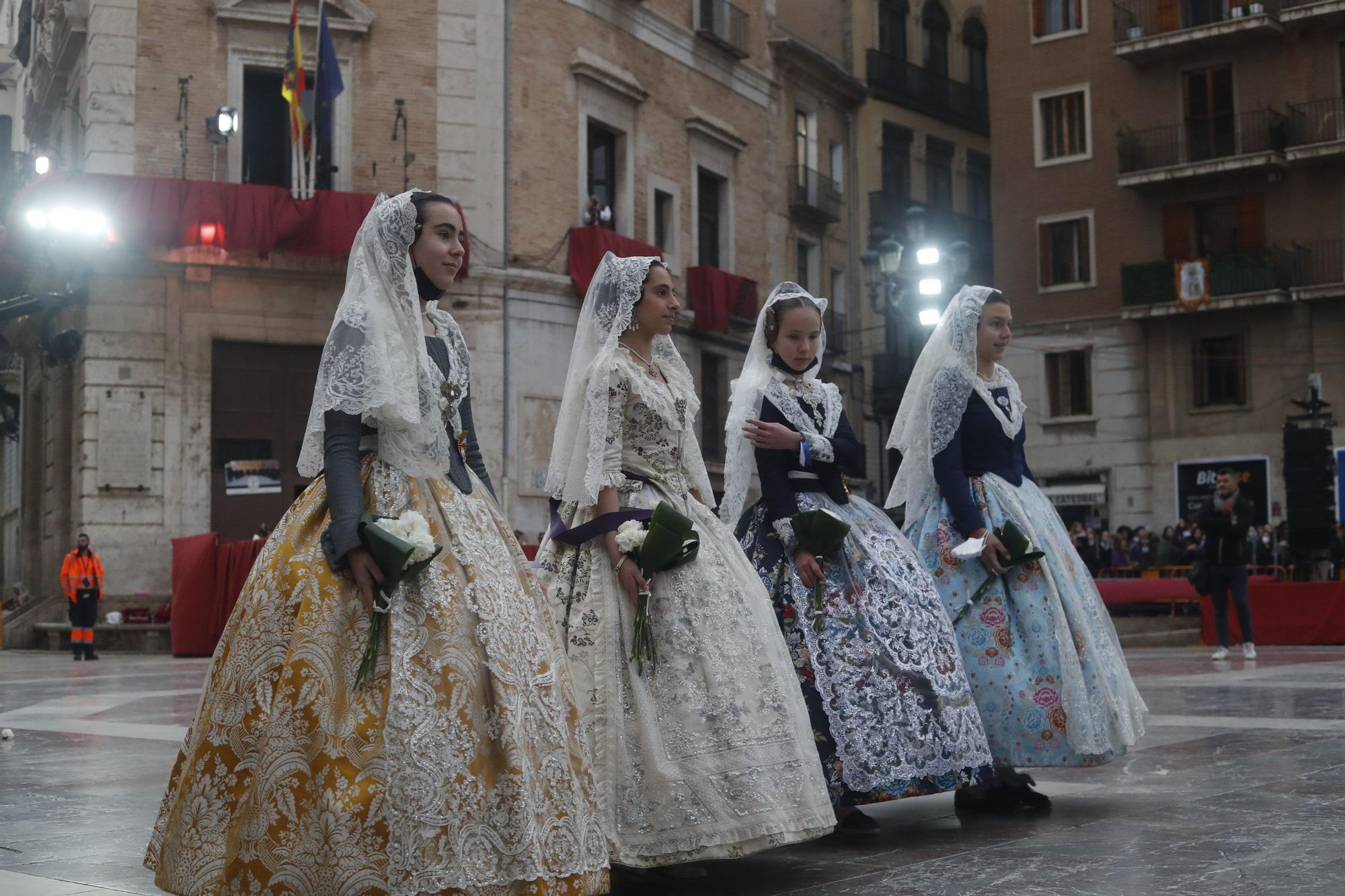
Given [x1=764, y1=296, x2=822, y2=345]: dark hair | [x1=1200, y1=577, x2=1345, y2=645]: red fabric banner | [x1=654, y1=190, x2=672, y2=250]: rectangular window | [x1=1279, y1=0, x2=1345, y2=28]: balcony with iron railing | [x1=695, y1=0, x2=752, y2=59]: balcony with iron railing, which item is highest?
[x1=1279, y1=0, x2=1345, y2=28]: balcony with iron railing

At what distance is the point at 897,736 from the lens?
523 cm

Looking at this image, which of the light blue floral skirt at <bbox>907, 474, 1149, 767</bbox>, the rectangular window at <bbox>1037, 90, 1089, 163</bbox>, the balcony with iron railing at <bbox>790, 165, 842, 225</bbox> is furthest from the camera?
the rectangular window at <bbox>1037, 90, 1089, 163</bbox>

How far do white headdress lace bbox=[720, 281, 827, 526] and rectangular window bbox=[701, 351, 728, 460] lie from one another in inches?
821

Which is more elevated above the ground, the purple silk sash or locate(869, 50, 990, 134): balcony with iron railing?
locate(869, 50, 990, 134): balcony with iron railing

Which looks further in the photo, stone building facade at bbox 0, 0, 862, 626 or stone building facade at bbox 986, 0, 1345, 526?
stone building facade at bbox 986, 0, 1345, 526

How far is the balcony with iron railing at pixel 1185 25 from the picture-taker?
3000 centimetres

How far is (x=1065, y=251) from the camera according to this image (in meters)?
32.7

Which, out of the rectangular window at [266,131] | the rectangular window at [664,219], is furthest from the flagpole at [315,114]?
the rectangular window at [664,219]

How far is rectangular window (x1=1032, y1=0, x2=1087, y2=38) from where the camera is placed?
107 ft

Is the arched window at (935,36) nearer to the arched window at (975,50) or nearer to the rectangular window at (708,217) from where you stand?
the arched window at (975,50)

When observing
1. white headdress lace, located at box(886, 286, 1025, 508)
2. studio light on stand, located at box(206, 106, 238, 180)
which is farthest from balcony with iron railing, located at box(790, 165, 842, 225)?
white headdress lace, located at box(886, 286, 1025, 508)

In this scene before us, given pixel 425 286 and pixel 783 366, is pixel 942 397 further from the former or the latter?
pixel 425 286

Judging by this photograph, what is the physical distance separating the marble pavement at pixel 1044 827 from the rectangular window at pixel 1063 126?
81.2ft

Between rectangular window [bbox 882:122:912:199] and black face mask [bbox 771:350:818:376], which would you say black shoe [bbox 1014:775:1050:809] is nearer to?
black face mask [bbox 771:350:818:376]
